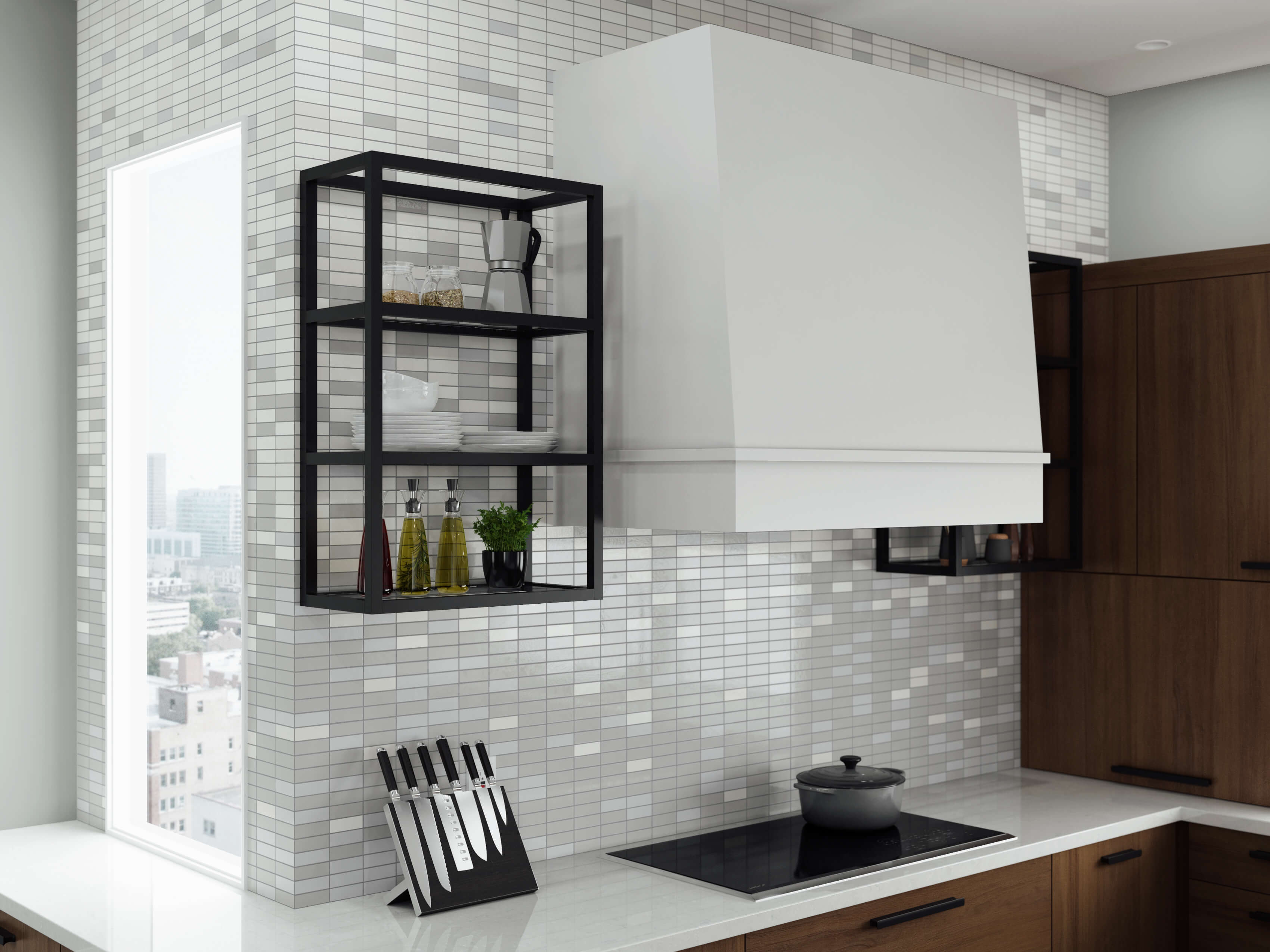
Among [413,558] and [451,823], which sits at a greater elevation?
[413,558]

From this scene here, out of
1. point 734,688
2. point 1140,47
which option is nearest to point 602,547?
point 734,688

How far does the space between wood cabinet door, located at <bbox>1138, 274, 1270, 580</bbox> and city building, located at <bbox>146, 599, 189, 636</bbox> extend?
2.44m

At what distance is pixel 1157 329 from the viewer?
330 centimetres

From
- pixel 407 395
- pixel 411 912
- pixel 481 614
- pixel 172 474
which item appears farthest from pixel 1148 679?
pixel 172 474

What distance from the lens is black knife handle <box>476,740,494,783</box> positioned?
2420 millimetres

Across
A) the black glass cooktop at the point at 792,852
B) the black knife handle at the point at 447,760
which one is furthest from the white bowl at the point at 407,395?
the black glass cooktop at the point at 792,852

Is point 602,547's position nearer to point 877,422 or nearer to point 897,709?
point 877,422

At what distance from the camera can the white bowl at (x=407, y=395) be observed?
2.27m

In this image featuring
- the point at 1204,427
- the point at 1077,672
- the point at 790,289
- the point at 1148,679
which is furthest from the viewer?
the point at 1077,672

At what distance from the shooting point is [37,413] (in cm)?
290

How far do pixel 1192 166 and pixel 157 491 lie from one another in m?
3.03

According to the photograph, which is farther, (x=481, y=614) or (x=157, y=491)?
(x=157, y=491)

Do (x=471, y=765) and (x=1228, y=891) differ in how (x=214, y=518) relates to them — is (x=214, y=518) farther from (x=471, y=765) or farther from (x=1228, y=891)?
(x=1228, y=891)

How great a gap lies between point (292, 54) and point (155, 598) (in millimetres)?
1286
